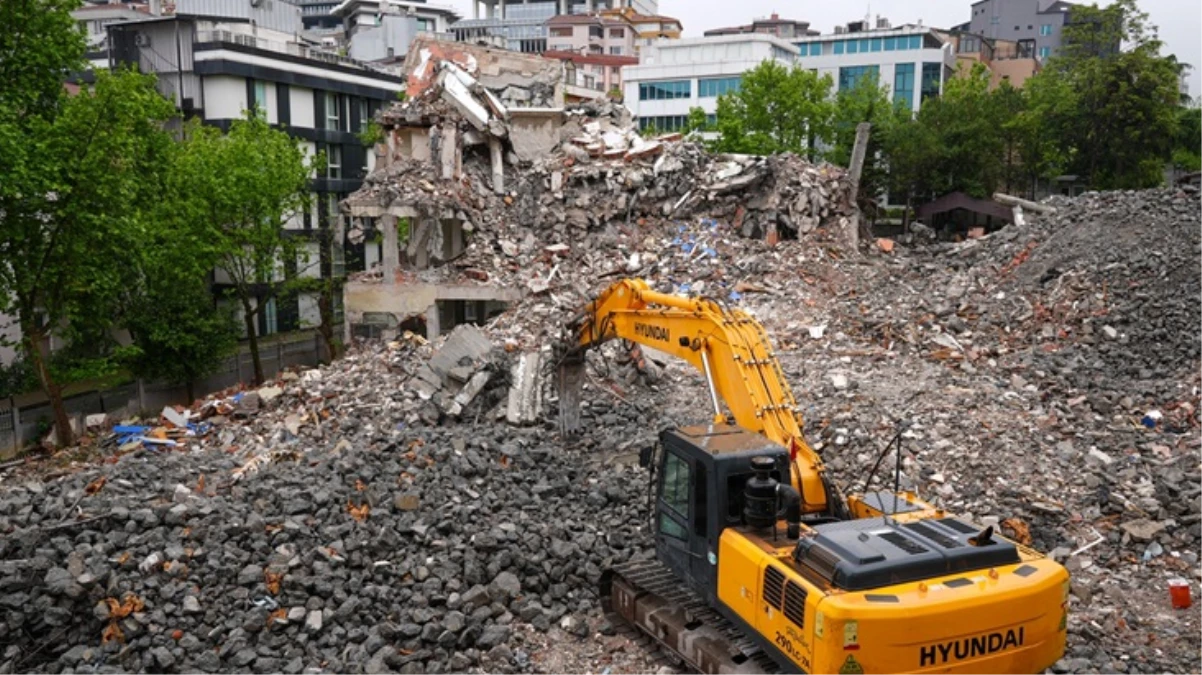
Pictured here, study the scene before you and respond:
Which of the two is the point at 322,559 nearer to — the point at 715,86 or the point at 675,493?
the point at 675,493

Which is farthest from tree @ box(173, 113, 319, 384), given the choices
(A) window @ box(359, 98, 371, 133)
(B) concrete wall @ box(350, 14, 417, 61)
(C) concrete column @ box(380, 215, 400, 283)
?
(B) concrete wall @ box(350, 14, 417, 61)

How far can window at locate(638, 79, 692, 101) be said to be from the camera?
5078cm

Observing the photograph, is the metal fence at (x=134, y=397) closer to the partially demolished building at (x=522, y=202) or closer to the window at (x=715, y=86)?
the partially demolished building at (x=522, y=202)

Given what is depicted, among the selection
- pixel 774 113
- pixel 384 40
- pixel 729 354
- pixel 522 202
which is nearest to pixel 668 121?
pixel 774 113

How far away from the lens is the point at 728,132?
116 ft

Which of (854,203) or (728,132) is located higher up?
(728,132)

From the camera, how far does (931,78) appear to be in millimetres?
50375

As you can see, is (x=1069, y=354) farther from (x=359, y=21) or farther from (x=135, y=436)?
(x=359, y=21)

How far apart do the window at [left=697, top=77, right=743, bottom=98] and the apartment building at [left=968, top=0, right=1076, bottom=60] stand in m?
30.4

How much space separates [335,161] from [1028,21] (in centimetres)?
5880

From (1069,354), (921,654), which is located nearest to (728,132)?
(1069,354)

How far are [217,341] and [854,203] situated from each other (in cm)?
1615

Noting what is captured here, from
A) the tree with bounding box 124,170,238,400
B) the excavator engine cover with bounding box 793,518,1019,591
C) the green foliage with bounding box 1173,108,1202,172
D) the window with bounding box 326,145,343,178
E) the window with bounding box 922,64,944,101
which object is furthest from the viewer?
the window with bounding box 922,64,944,101

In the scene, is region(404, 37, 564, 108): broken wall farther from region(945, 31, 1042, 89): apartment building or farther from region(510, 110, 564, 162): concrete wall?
region(945, 31, 1042, 89): apartment building
